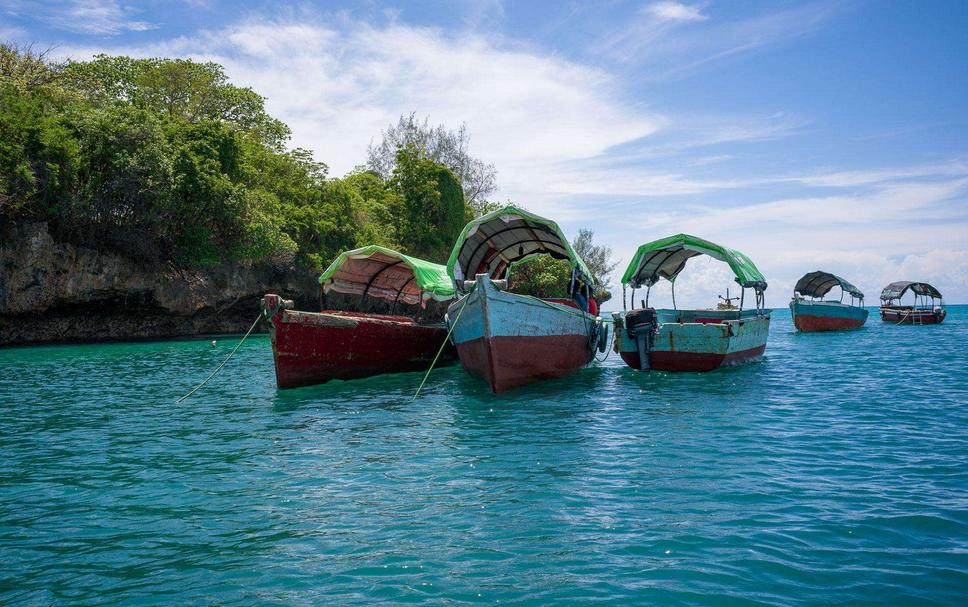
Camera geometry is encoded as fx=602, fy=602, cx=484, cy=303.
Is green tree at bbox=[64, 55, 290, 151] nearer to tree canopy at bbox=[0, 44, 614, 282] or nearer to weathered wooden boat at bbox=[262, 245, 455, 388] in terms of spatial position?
tree canopy at bbox=[0, 44, 614, 282]

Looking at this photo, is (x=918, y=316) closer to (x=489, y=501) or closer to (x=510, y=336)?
(x=510, y=336)

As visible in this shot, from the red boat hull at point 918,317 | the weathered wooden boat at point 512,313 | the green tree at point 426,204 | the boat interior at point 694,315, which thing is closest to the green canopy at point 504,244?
the weathered wooden boat at point 512,313

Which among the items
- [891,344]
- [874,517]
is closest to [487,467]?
[874,517]

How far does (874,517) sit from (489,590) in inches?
142

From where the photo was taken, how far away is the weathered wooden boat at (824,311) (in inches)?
1356

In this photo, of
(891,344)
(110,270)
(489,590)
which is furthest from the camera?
(110,270)

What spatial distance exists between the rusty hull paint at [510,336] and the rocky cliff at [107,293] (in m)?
22.3

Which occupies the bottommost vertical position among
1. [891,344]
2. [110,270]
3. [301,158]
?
[891,344]

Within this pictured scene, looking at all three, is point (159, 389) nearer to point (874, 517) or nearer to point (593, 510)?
point (593, 510)

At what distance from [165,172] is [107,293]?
6.86 meters

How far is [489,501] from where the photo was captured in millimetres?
5879

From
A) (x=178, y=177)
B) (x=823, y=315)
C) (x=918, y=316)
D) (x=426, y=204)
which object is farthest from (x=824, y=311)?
(x=178, y=177)

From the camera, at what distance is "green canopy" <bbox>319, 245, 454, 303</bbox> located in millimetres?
16719

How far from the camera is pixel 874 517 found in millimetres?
5312
